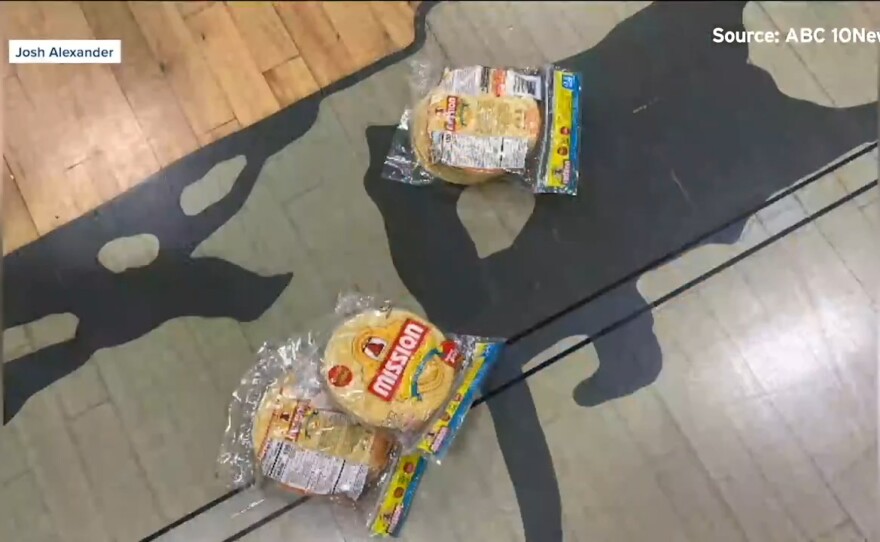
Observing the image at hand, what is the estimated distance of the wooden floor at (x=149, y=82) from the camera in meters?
0.97

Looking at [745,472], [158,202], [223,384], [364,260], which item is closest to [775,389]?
[745,472]

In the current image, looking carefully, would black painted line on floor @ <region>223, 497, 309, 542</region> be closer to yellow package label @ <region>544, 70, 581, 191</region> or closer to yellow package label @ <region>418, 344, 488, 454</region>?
yellow package label @ <region>418, 344, 488, 454</region>

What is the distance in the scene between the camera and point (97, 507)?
88 cm

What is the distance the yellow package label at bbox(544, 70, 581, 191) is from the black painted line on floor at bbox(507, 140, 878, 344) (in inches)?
4.6

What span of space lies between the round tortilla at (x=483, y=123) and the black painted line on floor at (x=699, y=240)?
16cm

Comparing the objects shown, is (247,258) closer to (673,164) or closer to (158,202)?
(158,202)

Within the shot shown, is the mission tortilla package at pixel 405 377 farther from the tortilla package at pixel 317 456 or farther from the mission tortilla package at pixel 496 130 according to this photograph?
the mission tortilla package at pixel 496 130

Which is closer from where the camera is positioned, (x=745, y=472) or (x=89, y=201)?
(x=745, y=472)

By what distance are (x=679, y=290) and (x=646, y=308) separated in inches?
1.6

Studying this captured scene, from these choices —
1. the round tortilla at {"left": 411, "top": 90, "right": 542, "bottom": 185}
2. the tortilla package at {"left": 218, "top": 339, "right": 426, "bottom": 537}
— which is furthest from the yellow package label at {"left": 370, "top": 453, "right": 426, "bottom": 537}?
the round tortilla at {"left": 411, "top": 90, "right": 542, "bottom": 185}

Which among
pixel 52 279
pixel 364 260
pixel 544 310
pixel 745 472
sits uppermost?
pixel 52 279

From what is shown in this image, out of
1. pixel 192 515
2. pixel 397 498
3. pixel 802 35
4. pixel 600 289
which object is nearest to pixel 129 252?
pixel 192 515

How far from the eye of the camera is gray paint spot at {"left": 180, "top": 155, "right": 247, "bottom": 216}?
963mm

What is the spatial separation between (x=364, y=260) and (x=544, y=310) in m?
0.20
